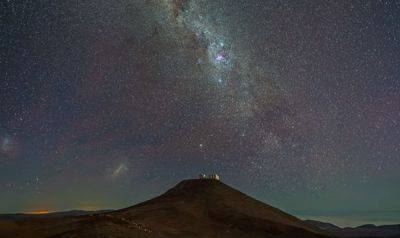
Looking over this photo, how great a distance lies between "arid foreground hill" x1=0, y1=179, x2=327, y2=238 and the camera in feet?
204

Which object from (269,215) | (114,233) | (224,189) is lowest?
(114,233)

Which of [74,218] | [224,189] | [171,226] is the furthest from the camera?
[224,189]

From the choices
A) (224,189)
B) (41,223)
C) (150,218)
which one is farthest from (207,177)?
(41,223)

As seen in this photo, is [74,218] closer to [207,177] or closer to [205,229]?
[205,229]

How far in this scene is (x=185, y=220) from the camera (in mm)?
76375

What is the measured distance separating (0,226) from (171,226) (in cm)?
2642

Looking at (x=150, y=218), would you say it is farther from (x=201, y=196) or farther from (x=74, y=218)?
(x=201, y=196)

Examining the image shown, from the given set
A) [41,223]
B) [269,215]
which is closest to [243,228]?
[269,215]

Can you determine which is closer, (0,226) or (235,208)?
(0,226)

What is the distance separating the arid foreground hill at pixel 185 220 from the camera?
62.1 metres

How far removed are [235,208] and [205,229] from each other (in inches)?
736

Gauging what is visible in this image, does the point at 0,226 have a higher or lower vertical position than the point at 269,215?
lower

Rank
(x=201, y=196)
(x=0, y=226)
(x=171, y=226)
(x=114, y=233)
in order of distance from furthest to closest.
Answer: (x=201, y=196), (x=171, y=226), (x=0, y=226), (x=114, y=233)

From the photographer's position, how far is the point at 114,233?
5772cm
